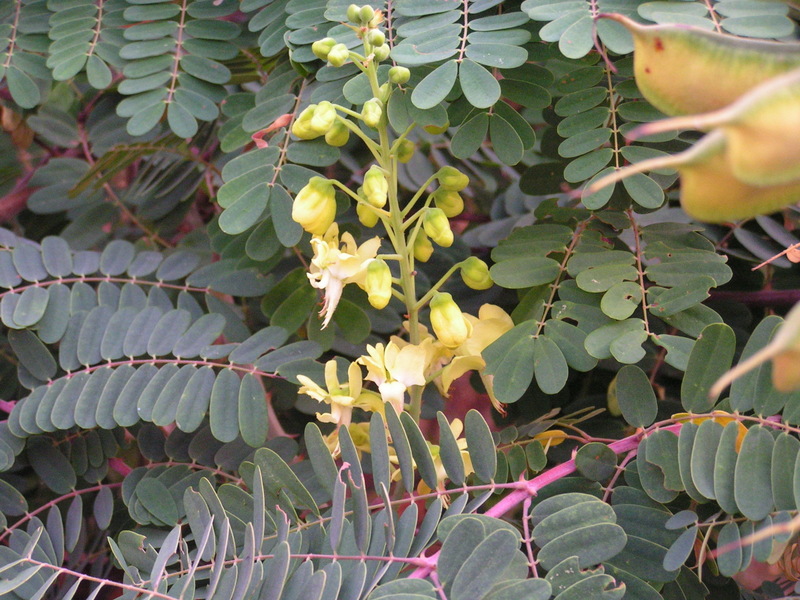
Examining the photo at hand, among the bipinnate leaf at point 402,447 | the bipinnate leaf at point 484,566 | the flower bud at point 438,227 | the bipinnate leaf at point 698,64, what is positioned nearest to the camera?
the bipinnate leaf at point 698,64

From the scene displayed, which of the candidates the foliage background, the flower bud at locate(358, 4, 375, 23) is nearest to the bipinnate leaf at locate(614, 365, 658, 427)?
the foliage background

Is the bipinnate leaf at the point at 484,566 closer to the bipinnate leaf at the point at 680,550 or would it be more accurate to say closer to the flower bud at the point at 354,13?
the bipinnate leaf at the point at 680,550

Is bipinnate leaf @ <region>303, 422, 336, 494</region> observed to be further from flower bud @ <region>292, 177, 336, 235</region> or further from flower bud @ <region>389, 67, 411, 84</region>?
flower bud @ <region>389, 67, 411, 84</region>

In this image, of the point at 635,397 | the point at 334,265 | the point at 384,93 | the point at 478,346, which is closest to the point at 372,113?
the point at 384,93

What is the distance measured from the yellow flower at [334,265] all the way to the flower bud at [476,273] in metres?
0.10

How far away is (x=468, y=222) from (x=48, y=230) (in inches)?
29.8

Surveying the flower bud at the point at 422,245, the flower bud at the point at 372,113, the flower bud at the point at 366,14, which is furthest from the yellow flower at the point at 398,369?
the flower bud at the point at 366,14

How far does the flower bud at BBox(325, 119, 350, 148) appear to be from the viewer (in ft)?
2.44

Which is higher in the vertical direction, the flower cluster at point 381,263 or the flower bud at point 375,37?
the flower bud at point 375,37

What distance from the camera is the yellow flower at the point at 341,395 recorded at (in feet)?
2.29

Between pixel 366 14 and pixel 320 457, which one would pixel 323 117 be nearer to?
pixel 366 14

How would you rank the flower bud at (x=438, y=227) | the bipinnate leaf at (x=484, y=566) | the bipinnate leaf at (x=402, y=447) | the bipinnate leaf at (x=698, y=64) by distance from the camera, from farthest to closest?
the flower bud at (x=438, y=227), the bipinnate leaf at (x=402, y=447), the bipinnate leaf at (x=484, y=566), the bipinnate leaf at (x=698, y=64)

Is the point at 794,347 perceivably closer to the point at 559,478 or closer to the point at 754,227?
the point at 559,478

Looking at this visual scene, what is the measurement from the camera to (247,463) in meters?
0.72
